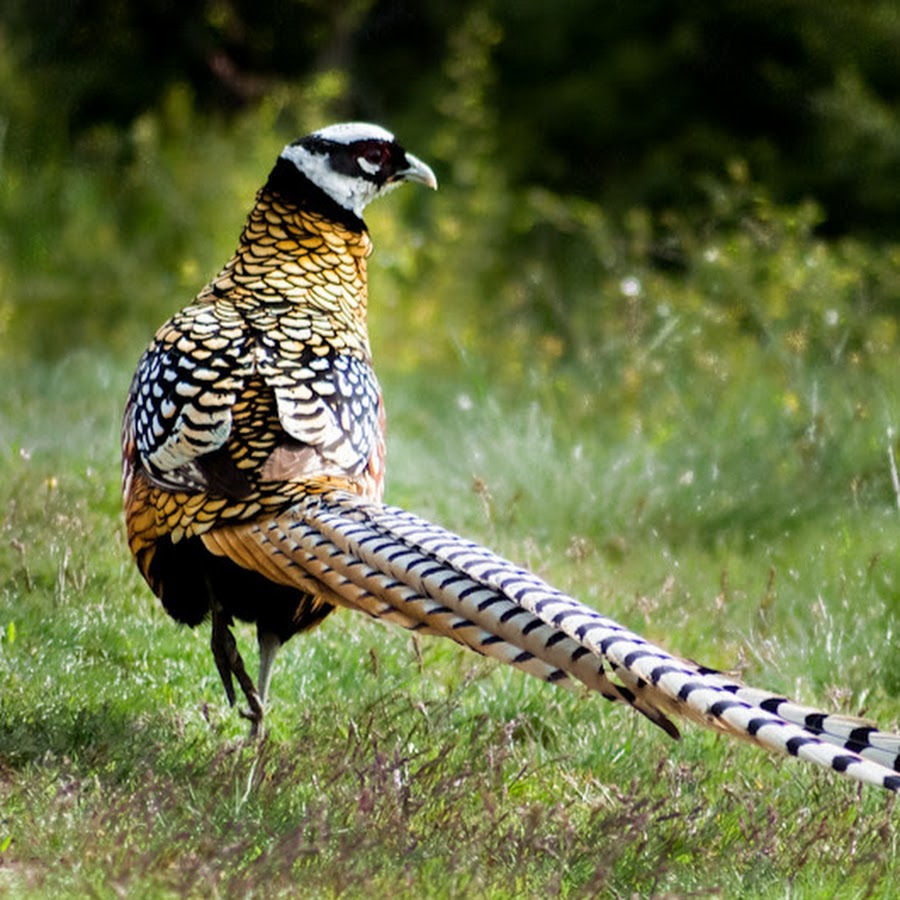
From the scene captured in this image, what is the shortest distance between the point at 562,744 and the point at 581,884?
0.99m

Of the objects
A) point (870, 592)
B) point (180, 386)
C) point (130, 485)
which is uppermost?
point (180, 386)

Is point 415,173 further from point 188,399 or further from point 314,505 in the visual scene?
point 314,505

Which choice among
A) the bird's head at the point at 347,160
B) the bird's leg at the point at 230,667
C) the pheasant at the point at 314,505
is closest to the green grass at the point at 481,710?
the bird's leg at the point at 230,667

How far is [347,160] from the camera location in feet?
16.9

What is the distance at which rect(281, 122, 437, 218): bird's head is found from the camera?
5113mm

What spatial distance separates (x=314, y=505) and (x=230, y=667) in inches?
25.4

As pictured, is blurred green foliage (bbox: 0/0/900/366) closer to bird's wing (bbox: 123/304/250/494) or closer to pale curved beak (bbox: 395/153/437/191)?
pale curved beak (bbox: 395/153/437/191)

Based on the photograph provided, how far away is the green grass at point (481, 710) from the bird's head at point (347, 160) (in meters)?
1.25

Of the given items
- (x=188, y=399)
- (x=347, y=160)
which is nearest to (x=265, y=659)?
(x=188, y=399)

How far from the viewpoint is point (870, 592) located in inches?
223

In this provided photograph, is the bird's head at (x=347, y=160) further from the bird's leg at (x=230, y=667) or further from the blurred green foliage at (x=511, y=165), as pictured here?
the blurred green foliage at (x=511, y=165)

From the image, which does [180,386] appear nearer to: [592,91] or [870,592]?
[870,592]

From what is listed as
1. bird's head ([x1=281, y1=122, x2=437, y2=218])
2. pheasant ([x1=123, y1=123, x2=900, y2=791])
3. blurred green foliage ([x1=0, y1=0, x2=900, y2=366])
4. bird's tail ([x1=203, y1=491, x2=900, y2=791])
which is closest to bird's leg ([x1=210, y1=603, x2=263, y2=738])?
pheasant ([x1=123, y1=123, x2=900, y2=791])

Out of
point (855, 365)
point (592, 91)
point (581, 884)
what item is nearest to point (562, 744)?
point (581, 884)
